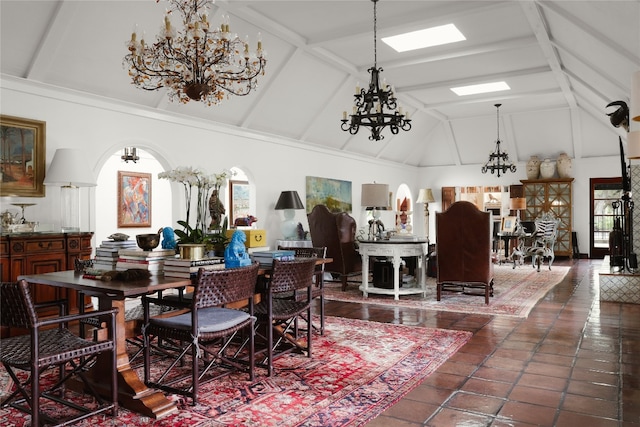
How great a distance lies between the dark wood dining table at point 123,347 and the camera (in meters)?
2.66

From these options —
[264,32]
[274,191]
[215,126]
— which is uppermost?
[264,32]

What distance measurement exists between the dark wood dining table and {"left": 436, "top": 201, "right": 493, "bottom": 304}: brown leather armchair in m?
3.99

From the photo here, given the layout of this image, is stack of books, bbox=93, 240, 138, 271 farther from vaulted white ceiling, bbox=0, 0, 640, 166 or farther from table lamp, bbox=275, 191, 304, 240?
table lamp, bbox=275, 191, 304, 240

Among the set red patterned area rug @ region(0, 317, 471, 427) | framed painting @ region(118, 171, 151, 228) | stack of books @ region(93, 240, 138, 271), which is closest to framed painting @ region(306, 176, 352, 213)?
framed painting @ region(118, 171, 151, 228)

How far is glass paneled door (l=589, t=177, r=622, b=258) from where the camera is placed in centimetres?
1262

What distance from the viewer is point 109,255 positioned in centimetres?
334

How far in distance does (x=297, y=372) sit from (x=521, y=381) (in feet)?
4.86

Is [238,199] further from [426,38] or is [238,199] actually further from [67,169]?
[67,169]

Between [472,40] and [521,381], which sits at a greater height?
[472,40]

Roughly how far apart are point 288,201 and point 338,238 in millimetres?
1840

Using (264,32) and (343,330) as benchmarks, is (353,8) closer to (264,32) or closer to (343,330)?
(264,32)

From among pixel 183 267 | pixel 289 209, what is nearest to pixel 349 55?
pixel 289 209

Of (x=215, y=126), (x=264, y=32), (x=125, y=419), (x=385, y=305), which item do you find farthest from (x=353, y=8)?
(x=125, y=419)

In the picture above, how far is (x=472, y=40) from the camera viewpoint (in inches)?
278
